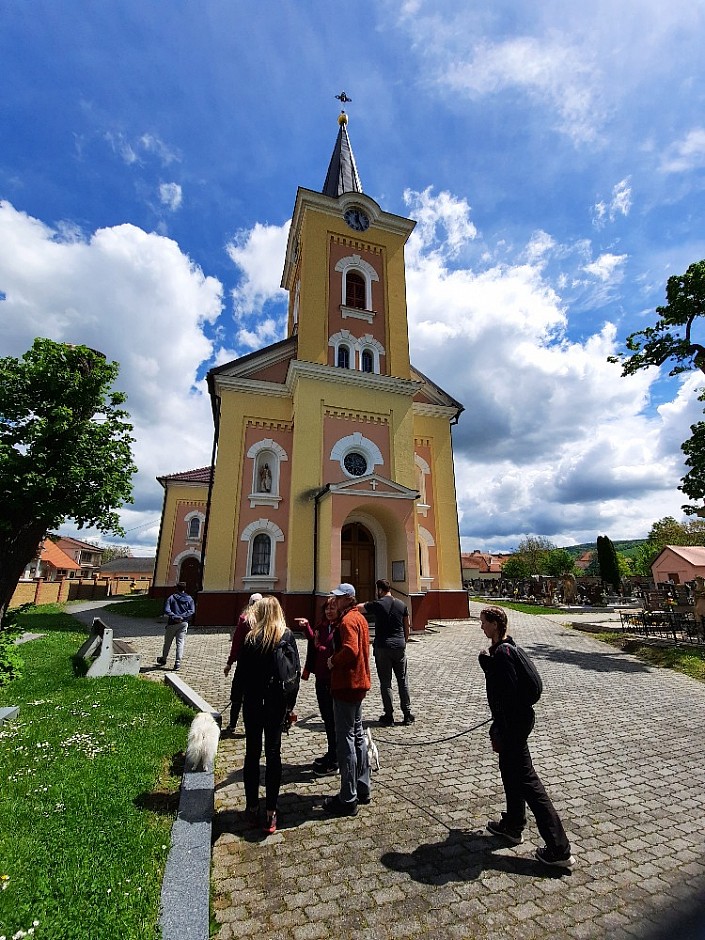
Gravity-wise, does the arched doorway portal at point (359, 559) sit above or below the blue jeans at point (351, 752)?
above

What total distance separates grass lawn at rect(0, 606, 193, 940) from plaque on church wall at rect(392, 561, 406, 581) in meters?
9.76

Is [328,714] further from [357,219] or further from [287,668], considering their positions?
[357,219]

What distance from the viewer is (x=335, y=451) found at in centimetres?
1695

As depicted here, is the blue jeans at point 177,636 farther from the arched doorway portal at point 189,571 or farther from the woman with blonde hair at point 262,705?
the arched doorway portal at point 189,571

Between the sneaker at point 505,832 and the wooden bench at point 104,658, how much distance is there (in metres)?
7.10

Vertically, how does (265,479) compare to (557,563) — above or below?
below

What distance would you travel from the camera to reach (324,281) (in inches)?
757

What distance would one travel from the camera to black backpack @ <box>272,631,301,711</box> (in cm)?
370

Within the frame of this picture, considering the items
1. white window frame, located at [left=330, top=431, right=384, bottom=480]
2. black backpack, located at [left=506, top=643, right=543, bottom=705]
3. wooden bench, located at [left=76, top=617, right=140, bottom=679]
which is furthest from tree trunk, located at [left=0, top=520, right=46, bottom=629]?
black backpack, located at [left=506, top=643, right=543, bottom=705]

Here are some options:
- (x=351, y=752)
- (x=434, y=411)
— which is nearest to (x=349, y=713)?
(x=351, y=752)

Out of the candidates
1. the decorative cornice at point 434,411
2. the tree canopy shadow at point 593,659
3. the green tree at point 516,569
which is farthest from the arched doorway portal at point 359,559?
the green tree at point 516,569

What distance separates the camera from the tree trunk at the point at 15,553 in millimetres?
9406

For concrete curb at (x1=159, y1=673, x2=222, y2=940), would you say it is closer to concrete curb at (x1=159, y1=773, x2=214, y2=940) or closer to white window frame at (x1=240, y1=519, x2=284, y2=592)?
concrete curb at (x1=159, y1=773, x2=214, y2=940)

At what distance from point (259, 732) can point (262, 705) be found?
242 mm
